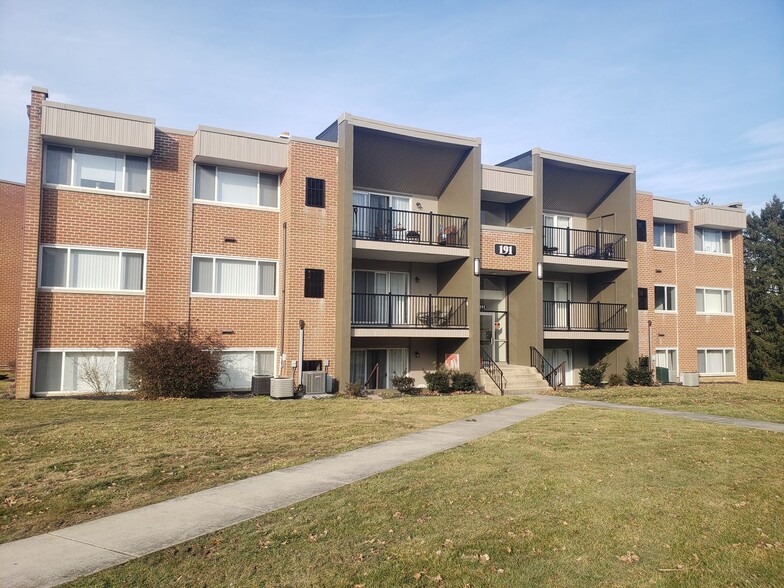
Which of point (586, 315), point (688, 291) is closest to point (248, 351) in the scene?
point (586, 315)

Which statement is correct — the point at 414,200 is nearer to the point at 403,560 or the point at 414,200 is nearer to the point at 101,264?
the point at 101,264

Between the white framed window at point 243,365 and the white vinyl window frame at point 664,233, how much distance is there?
17.4 meters

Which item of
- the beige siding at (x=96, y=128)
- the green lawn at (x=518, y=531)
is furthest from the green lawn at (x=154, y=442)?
the beige siding at (x=96, y=128)

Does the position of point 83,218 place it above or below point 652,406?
above

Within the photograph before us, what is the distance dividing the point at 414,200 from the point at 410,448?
1384 centimetres

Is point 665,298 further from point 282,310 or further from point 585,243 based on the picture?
point 282,310

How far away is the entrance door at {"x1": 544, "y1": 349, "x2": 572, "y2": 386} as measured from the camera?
2505 cm

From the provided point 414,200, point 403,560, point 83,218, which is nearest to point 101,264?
point 83,218

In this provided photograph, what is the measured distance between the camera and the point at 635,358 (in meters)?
24.1

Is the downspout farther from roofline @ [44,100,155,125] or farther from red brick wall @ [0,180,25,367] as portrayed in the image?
red brick wall @ [0,180,25,367]

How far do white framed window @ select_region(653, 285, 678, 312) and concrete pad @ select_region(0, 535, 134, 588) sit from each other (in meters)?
25.1

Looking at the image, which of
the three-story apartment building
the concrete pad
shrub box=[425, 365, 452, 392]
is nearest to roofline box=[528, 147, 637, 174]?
the three-story apartment building

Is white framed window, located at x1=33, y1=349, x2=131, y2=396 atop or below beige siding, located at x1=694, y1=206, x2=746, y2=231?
below

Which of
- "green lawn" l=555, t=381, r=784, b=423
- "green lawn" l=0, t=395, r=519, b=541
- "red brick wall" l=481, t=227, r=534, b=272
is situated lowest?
"green lawn" l=0, t=395, r=519, b=541
